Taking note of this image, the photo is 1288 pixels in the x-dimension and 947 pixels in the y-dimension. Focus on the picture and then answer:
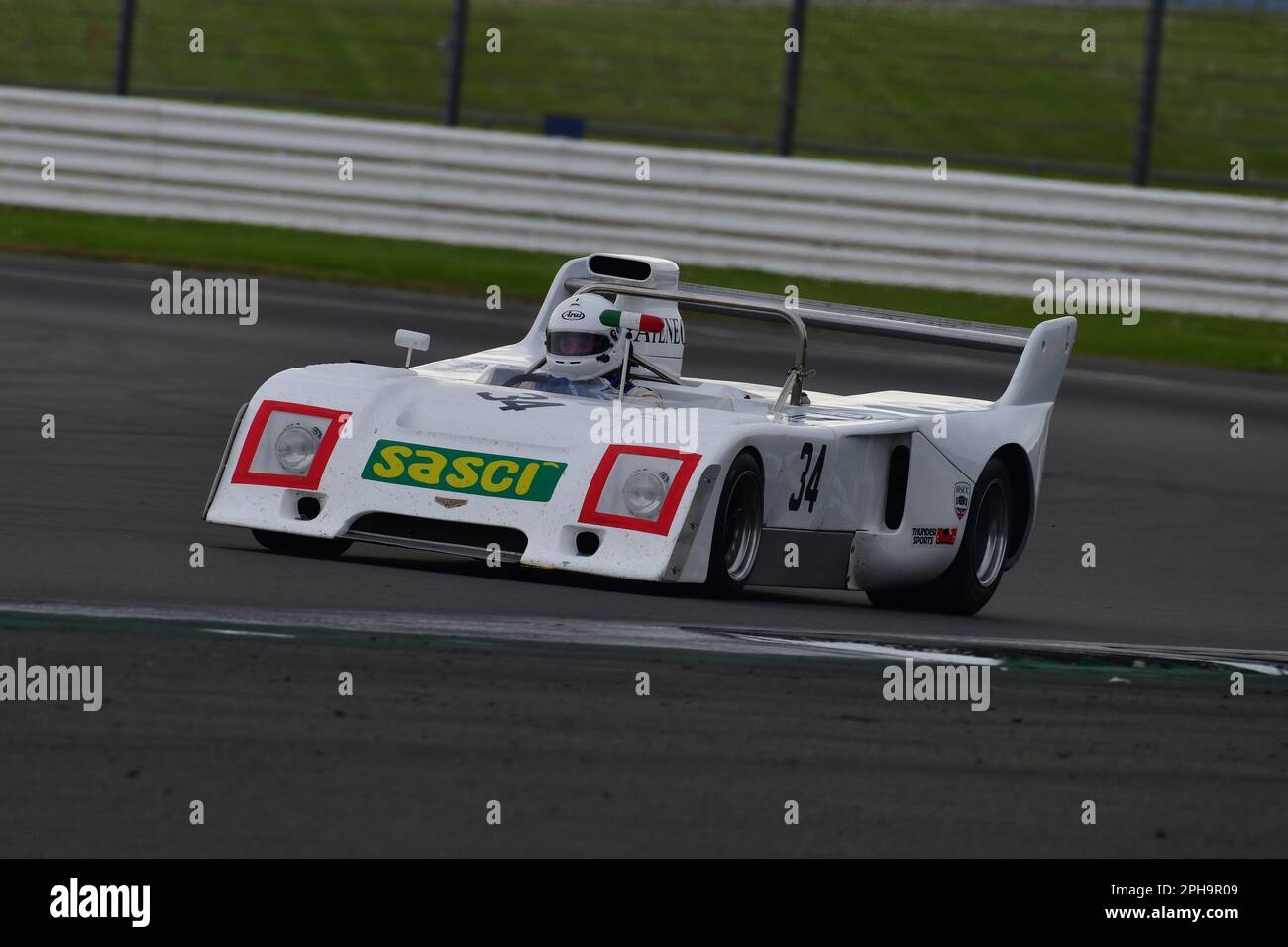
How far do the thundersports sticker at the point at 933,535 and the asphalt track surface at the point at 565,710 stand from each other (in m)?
0.37

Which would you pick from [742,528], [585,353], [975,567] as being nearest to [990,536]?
[975,567]

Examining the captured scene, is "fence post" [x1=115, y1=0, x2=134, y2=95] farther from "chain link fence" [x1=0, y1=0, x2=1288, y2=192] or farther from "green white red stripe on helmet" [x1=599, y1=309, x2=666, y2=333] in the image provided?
"chain link fence" [x1=0, y1=0, x2=1288, y2=192]

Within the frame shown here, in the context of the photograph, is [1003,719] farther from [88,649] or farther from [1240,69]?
[1240,69]

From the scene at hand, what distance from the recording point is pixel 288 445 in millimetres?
7500

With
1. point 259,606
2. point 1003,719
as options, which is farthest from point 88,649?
point 1003,719

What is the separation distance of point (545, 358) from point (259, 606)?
217 cm

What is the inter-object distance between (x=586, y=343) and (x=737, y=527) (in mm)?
1050

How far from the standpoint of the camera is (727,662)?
19.8ft

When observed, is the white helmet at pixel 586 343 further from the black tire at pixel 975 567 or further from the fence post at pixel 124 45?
the fence post at pixel 124 45

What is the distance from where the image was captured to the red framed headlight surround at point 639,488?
7.02m

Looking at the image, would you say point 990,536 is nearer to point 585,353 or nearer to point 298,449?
point 585,353

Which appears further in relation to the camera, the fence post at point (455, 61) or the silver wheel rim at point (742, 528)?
the fence post at point (455, 61)

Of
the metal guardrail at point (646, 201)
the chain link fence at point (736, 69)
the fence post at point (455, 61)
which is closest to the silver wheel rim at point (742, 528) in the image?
the metal guardrail at point (646, 201)

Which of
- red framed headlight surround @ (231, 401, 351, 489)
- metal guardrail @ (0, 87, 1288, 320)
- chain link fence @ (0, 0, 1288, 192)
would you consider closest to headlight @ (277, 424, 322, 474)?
red framed headlight surround @ (231, 401, 351, 489)
